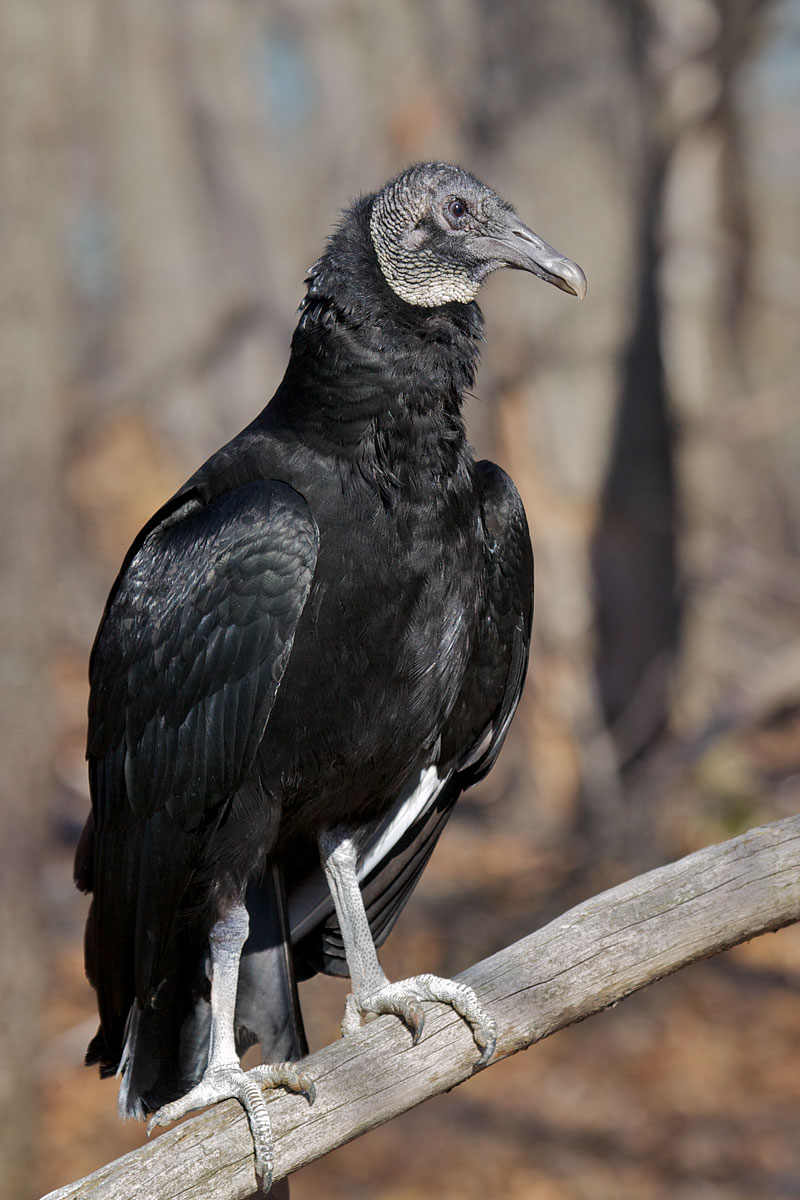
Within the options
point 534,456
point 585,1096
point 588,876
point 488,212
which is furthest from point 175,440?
point 488,212

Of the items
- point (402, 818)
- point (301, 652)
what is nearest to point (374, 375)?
point (301, 652)

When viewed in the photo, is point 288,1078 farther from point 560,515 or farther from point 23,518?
point 560,515

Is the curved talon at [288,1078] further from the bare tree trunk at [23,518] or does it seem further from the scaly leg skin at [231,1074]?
the bare tree trunk at [23,518]

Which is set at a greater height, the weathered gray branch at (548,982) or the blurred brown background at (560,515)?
the blurred brown background at (560,515)

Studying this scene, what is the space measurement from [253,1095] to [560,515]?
18.5 feet

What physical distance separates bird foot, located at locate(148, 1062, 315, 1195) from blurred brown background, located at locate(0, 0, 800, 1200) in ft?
7.20

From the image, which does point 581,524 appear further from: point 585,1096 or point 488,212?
point 488,212

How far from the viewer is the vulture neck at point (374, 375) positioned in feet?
8.80

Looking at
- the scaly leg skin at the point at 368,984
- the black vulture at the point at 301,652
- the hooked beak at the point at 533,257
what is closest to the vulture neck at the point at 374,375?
the black vulture at the point at 301,652

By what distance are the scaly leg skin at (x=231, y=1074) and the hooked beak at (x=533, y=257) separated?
4.85 ft

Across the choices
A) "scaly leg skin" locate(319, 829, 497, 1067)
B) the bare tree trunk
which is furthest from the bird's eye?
the bare tree trunk

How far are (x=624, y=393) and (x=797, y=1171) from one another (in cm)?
435

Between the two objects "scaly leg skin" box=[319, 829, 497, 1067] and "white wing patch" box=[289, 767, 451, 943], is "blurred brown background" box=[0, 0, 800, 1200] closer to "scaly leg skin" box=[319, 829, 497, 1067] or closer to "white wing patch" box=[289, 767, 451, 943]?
"white wing patch" box=[289, 767, 451, 943]

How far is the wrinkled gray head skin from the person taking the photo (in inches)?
109
